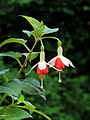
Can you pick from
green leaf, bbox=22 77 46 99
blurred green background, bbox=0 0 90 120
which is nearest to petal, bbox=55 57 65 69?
green leaf, bbox=22 77 46 99

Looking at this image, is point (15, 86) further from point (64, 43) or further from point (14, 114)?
point (64, 43)

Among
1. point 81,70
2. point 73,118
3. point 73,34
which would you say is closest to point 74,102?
point 73,118

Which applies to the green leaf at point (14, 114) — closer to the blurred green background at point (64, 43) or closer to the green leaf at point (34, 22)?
the green leaf at point (34, 22)

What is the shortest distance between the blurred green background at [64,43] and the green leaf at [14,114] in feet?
4.76

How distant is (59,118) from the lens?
265 cm

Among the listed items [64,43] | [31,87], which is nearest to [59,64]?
[31,87]

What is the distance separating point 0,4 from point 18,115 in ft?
6.89

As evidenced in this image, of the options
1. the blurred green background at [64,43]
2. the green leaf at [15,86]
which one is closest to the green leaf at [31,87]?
the green leaf at [15,86]

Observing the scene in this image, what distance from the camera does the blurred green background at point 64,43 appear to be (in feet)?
9.34

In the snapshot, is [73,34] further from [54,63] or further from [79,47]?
[54,63]

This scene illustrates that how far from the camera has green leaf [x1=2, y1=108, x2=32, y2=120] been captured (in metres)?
1.01

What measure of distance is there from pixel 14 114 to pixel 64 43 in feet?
8.02

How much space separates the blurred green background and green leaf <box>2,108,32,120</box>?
1450mm

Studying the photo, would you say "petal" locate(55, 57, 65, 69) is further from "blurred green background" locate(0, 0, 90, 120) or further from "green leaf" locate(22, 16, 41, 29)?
"blurred green background" locate(0, 0, 90, 120)
